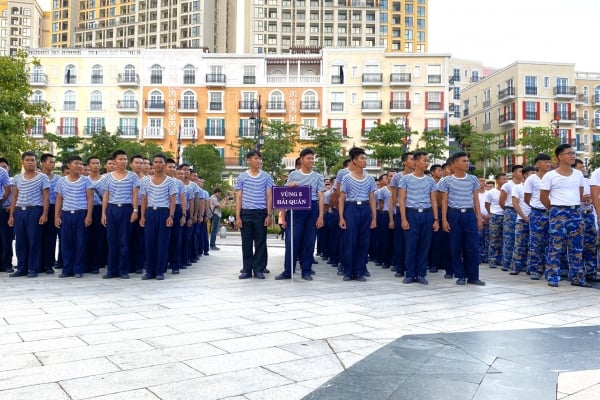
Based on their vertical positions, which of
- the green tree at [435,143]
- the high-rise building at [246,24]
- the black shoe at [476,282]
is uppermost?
the high-rise building at [246,24]

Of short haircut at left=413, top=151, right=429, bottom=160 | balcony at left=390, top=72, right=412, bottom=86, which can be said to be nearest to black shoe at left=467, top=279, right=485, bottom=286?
short haircut at left=413, top=151, right=429, bottom=160

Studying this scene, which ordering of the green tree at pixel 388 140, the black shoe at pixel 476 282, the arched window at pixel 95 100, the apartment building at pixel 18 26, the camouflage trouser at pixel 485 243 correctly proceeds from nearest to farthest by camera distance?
the black shoe at pixel 476 282
the camouflage trouser at pixel 485 243
the green tree at pixel 388 140
the arched window at pixel 95 100
the apartment building at pixel 18 26

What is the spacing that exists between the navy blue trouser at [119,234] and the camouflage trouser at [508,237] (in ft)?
22.3

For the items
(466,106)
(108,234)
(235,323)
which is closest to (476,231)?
(235,323)

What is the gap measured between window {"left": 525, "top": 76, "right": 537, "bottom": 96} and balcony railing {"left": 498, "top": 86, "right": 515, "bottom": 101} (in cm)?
132

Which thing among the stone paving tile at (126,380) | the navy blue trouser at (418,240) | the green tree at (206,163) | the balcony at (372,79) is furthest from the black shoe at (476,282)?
the balcony at (372,79)

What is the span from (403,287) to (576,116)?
59.0 meters

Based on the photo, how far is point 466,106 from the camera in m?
71.1

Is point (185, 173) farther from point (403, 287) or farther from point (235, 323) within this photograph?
point (235, 323)

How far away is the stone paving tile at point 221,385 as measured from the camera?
11.0 feet

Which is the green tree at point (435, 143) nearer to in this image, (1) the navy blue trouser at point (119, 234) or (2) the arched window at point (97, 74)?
(2) the arched window at point (97, 74)

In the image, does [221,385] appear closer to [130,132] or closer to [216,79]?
[216,79]

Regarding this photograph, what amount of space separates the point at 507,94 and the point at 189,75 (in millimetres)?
31991

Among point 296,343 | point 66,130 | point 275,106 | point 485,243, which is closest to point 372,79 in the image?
point 275,106
